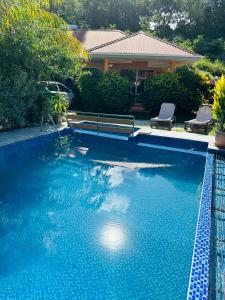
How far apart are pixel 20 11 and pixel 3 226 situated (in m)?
5.40

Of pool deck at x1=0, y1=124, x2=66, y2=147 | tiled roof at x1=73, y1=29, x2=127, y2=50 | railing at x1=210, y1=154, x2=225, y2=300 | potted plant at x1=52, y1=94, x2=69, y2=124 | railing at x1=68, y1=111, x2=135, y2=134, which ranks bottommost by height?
railing at x1=210, y1=154, x2=225, y2=300

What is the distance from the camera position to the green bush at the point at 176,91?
16.4 metres

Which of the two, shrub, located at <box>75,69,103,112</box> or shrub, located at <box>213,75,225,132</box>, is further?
shrub, located at <box>75,69,103,112</box>

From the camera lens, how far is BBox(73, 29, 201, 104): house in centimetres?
1728

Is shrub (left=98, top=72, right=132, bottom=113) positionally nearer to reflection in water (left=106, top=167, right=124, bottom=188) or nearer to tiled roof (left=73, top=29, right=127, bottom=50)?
tiled roof (left=73, top=29, right=127, bottom=50)

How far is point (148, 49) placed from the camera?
1809 cm

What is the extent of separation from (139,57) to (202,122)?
6107 millimetres

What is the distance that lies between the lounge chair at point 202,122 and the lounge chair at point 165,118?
781 mm

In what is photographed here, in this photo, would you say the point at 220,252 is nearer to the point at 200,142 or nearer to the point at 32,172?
the point at 32,172

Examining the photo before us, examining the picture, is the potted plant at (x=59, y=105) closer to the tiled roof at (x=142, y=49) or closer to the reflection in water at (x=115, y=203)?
the tiled roof at (x=142, y=49)

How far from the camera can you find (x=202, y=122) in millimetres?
13703

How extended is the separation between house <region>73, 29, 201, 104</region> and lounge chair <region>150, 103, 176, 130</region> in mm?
3630

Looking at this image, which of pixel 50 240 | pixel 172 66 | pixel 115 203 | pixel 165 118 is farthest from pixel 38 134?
pixel 172 66

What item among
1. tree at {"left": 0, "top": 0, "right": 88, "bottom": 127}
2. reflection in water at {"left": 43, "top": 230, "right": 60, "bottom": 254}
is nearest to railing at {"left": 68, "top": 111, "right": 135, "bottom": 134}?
tree at {"left": 0, "top": 0, "right": 88, "bottom": 127}
